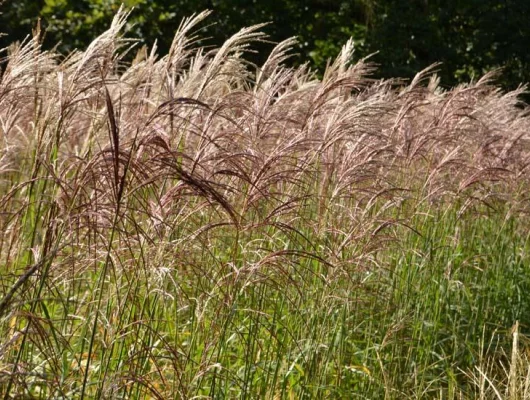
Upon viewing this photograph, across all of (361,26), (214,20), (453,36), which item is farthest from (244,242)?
(361,26)

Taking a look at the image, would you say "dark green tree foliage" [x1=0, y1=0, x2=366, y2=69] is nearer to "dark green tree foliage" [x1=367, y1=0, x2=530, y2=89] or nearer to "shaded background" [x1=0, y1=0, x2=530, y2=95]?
"shaded background" [x1=0, y1=0, x2=530, y2=95]

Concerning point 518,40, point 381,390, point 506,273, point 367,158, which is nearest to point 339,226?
point 367,158

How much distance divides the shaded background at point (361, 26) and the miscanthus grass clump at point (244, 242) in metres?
9.92

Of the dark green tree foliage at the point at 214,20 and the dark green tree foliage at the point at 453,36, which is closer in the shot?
the dark green tree foliage at the point at 214,20

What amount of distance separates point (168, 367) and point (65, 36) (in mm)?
12297

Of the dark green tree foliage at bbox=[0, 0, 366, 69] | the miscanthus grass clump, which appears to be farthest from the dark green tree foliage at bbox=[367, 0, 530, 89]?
the miscanthus grass clump

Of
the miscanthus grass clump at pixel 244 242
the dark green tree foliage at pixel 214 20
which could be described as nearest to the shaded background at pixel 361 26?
the dark green tree foliage at pixel 214 20

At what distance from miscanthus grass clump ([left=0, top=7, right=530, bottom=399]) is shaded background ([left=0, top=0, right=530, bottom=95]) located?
992 centimetres

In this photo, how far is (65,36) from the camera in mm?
15695

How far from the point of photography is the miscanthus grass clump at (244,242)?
2975 millimetres

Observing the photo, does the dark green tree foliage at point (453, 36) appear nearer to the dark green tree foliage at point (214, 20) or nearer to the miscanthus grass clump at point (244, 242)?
the dark green tree foliage at point (214, 20)

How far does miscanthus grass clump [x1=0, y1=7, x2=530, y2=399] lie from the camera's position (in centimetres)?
297

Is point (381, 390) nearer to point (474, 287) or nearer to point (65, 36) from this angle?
point (474, 287)

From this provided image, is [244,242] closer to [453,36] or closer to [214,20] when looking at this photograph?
[214,20]
